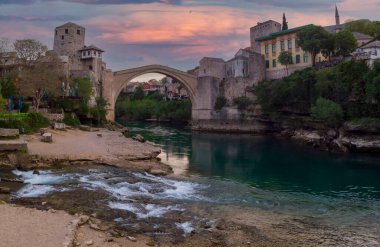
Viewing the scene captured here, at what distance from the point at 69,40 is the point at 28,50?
14.3 meters

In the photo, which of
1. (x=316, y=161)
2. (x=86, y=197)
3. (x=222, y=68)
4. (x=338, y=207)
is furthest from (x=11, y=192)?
(x=222, y=68)

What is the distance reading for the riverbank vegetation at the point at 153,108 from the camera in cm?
7003

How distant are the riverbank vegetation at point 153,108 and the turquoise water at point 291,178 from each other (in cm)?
3232

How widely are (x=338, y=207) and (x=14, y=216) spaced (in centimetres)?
1199

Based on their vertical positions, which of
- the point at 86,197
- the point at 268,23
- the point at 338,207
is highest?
the point at 268,23

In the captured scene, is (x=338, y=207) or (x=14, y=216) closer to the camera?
(x=14, y=216)

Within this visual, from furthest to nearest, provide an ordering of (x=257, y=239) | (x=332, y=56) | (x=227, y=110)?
(x=227, y=110) < (x=332, y=56) < (x=257, y=239)

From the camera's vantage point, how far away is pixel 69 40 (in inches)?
1997

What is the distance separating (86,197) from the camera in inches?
534

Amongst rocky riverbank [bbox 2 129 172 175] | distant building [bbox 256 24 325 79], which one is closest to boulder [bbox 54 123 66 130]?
rocky riverbank [bbox 2 129 172 175]

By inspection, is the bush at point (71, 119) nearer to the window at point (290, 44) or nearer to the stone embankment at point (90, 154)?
the stone embankment at point (90, 154)

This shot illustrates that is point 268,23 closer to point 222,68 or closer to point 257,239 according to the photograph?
point 222,68

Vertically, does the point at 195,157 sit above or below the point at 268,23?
below

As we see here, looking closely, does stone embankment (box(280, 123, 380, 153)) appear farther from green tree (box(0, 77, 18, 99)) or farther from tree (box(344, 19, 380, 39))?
green tree (box(0, 77, 18, 99))
